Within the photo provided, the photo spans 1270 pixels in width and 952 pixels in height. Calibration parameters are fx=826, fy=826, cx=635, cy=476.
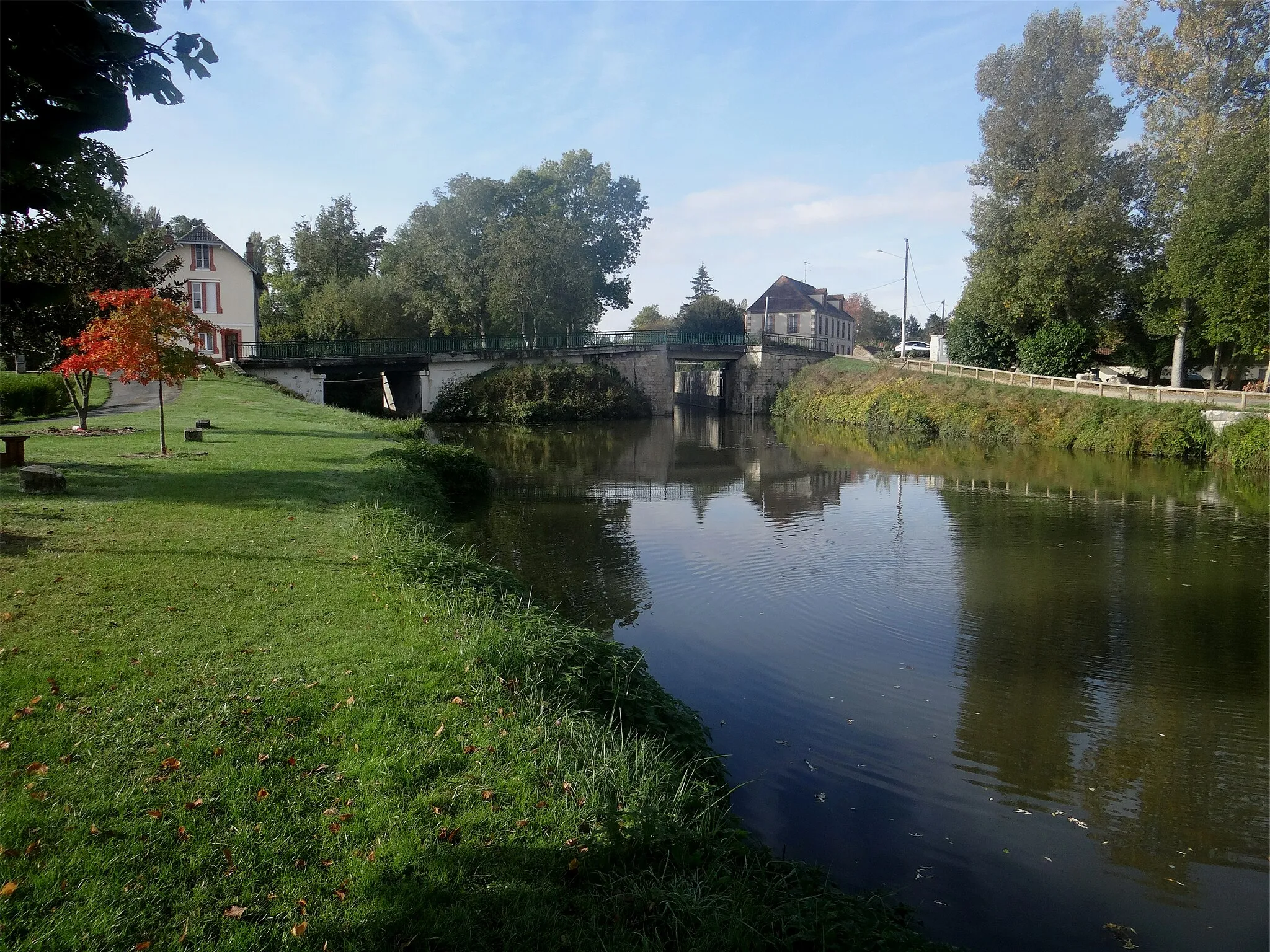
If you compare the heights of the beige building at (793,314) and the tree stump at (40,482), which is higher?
the beige building at (793,314)

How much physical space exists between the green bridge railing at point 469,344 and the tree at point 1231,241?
3044cm

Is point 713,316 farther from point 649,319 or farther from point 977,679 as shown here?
point 977,679

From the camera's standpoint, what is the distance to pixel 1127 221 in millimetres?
37438

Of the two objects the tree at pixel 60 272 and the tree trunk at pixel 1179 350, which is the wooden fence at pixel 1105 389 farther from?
the tree at pixel 60 272

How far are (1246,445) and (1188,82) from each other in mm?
17214

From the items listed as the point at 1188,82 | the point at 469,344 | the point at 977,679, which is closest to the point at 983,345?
the point at 1188,82

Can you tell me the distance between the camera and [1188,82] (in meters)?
35.3

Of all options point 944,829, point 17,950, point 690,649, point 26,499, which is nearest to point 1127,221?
point 690,649

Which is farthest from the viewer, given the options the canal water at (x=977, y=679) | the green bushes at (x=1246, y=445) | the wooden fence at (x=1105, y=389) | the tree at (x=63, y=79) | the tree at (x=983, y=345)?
the tree at (x=983, y=345)

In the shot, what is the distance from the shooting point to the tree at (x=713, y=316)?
8044 centimetres

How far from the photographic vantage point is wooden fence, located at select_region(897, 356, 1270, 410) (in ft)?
102

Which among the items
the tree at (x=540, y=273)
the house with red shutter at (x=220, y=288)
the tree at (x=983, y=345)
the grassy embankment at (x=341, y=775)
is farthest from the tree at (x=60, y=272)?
the tree at (x=983, y=345)

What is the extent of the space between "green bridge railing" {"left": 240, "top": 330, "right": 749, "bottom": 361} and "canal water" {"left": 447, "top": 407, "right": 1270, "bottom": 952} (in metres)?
29.2

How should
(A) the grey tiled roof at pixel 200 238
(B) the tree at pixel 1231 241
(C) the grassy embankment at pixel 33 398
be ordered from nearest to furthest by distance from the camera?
1. (C) the grassy embankment at pixel 33 398
2. (B) the tree at pixel 1231 241
3. (A) the grey tiled roof at pixel 200 238
